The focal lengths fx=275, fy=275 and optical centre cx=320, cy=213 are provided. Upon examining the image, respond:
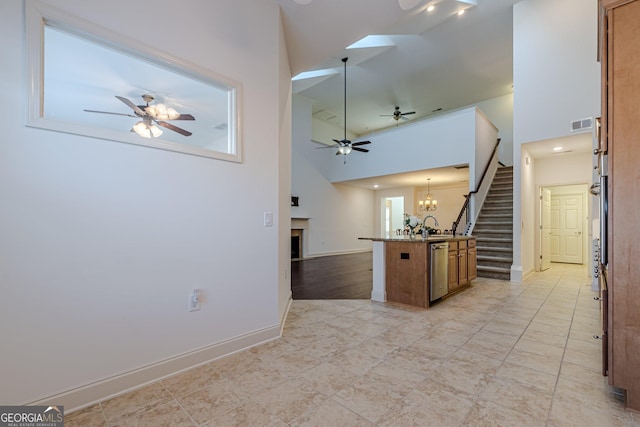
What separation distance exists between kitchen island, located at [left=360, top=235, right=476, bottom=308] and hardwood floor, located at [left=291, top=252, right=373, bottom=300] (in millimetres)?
473

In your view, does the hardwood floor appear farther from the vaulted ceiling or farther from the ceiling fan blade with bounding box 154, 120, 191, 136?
the vaulted ceiling

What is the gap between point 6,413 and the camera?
143 centimetres

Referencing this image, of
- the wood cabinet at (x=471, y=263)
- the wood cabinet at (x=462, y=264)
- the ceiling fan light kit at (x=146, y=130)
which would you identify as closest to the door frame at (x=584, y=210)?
the wood cabinet at (x=471, y=263)

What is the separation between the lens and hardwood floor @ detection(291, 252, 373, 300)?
434 centimetres

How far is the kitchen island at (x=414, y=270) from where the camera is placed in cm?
357

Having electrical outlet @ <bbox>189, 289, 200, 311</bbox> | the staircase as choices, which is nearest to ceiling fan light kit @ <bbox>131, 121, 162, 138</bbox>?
electrical outlet @ <bbox>189, 289, 200, 311</bbox>

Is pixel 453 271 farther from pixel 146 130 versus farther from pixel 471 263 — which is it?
pixel 146 130

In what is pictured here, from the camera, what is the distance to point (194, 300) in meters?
2.13

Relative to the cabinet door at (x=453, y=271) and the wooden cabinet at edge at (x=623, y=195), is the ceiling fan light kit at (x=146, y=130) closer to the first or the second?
the wooden cabinet at edge at (x=623, y=195)

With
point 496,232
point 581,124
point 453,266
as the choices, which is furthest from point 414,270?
point 581,124

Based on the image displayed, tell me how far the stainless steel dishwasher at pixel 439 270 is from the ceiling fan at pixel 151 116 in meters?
3.19

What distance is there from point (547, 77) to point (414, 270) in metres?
4.47

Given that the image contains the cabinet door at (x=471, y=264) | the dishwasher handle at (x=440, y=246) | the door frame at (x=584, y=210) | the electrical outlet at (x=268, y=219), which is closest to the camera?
the electrical outlet at (x=268, y=219)

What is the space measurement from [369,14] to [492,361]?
3.29 meters
